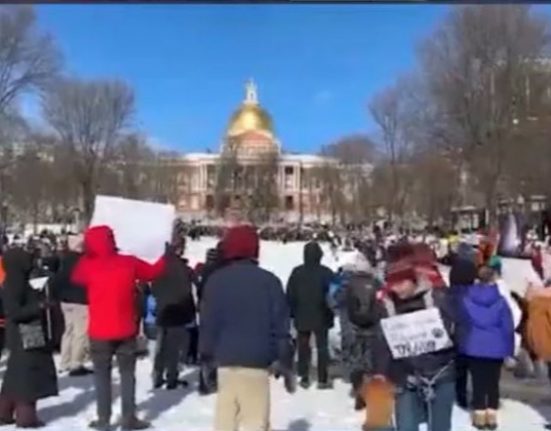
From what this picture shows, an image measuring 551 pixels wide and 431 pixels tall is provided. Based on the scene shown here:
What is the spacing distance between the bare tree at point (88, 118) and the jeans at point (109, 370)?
29.4 meters

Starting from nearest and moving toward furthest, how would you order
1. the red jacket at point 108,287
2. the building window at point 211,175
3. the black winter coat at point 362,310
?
the red jacket at point 108,287 → the black winter coat at point 362,310 → the building window at point 211,175

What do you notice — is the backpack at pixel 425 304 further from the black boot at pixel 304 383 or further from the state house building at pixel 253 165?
the state house building at pixel 253 165

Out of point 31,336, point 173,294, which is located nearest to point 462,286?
point 173,294

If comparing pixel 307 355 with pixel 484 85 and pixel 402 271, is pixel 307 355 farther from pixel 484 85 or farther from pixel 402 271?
pixel 484 85

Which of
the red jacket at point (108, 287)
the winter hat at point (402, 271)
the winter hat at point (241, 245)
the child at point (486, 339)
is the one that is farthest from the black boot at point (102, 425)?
the winter hat at point (402, 271)

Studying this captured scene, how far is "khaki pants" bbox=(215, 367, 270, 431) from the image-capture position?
19.1ft

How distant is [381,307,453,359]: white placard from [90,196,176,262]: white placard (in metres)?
3.01

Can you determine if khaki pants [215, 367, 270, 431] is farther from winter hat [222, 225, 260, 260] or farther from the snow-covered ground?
the snow-covered ground

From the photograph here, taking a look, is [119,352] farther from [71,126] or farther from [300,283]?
[71,126]

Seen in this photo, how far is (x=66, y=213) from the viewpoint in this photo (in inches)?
2146

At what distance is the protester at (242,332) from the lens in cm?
580

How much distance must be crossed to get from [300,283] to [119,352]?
8.94 feet

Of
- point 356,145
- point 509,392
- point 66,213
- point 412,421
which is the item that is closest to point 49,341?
point 412,421

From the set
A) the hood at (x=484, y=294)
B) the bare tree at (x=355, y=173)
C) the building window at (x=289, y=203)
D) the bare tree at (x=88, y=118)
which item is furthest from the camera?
the building window at (x=289, y=203)
